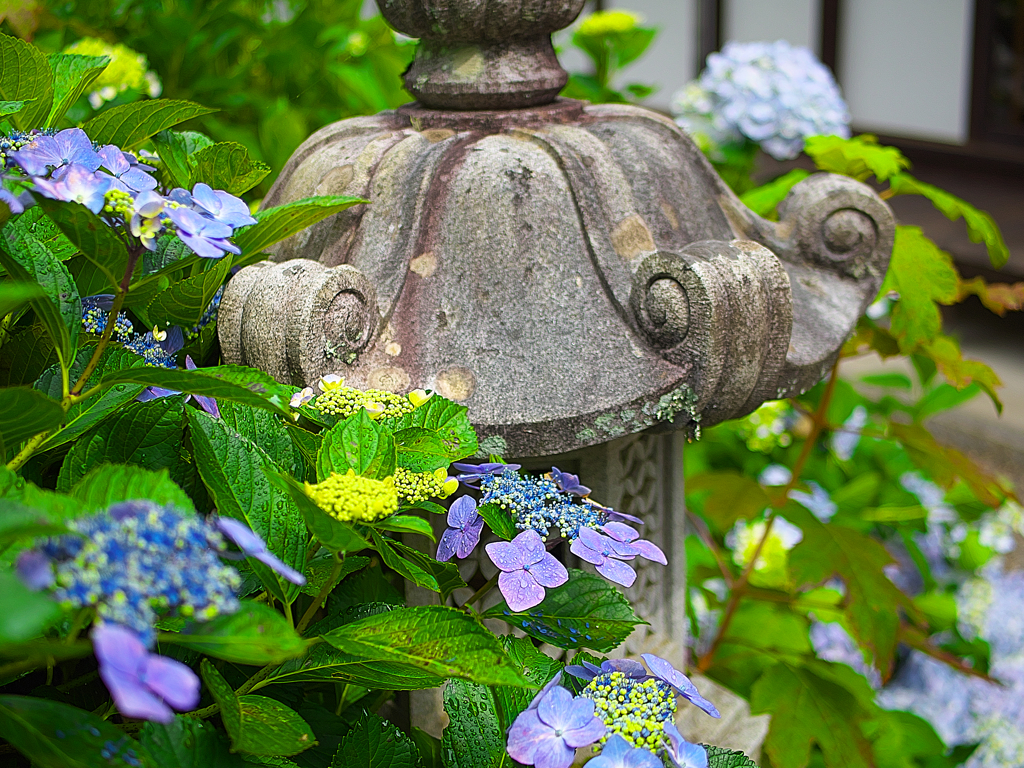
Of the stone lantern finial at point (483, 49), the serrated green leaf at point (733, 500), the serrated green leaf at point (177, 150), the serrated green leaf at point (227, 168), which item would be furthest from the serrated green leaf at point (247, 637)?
the serrated green leaf at point (733, 500)

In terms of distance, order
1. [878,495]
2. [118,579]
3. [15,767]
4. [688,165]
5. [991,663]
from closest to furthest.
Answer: [118,579]
[15,767]
[688,165]
[991,663]
[878,495]

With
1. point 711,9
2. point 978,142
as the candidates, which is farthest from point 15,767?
point 711,9

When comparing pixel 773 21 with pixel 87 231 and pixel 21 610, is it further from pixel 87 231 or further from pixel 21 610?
pixel 21 610

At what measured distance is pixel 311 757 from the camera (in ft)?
2.28

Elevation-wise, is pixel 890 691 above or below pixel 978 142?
below

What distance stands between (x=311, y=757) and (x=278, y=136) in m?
1.27

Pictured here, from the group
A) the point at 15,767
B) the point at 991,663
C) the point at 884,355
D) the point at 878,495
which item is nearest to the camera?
the point at 15,767

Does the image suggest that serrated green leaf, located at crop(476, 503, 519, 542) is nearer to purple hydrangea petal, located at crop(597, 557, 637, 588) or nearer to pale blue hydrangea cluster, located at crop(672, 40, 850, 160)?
purple hydrangea petal, located at crop(597, 557, 637, 588)

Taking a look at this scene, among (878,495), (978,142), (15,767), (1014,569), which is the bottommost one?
(1014,569)

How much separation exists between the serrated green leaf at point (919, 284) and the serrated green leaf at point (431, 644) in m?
1.13

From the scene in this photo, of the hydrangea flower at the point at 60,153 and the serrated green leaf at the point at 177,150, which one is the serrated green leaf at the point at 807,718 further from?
the hydrangea flower at the point at 60,153

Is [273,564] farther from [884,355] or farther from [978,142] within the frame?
[978,142]

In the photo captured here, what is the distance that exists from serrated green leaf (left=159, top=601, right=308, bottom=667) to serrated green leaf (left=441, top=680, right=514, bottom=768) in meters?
0.23

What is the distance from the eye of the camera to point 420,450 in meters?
0.67
